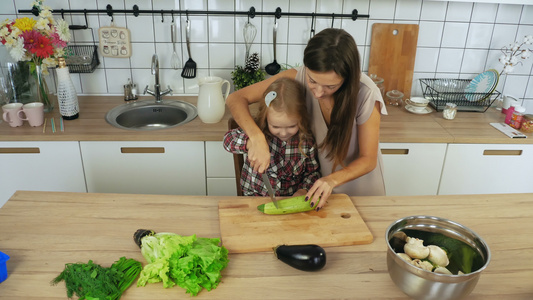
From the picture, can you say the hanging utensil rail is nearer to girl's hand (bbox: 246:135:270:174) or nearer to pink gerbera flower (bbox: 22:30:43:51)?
pink gerbera flower (bbox: 22:30:43:51)

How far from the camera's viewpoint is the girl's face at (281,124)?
1.39 metres

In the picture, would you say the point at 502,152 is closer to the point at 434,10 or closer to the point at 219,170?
the point at 434,10

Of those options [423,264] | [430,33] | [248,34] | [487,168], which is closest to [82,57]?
[248,34]

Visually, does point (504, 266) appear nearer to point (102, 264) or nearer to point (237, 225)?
point (237, 225)

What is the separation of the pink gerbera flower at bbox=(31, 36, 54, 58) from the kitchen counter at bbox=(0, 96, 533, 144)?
0.34 metres

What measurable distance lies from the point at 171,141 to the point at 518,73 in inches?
83.5

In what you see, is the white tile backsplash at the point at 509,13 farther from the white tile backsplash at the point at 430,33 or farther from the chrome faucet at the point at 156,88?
the chrome faucet at the point at 156,88

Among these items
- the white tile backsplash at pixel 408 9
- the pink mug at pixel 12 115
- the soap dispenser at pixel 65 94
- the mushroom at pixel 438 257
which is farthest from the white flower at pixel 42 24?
the mushroom at pixel 438 257

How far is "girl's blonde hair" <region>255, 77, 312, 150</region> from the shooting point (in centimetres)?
139

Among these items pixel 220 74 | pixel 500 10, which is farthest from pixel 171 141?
pixel 500 10

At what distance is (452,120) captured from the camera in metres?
2.27

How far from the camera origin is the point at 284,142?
5.13 feet

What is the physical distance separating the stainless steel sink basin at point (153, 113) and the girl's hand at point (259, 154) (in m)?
1.06

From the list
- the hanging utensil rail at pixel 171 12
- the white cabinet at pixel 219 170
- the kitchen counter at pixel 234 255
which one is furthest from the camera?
the hanging utensil rail at pixel 171 12
